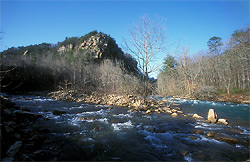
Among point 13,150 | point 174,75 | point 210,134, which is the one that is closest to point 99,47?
point 174,75

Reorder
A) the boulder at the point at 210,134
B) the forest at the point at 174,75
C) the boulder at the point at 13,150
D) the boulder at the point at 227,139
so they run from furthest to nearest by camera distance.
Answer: the forest at the point at 174,75 → the boulder at the point at 210,134 → the boulder at the point at 227,139 → the boulder at the point at 13,150

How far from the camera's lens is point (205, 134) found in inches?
181

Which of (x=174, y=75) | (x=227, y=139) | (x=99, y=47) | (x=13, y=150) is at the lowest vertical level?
(x=227, y=139)

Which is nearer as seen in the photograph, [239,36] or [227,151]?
[227,151]

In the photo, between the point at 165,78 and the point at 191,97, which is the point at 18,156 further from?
the point at 165,78

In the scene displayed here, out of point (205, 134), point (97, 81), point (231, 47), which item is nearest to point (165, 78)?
point (231, 47)

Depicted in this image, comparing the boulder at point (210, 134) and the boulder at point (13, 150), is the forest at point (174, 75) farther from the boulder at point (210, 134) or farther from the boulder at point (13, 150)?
the boulder at point (13, 150)

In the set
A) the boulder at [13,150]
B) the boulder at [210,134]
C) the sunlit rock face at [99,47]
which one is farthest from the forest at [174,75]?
the sunlit rock face at [99,47]

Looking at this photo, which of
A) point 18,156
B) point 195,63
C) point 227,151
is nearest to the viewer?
point 18,156

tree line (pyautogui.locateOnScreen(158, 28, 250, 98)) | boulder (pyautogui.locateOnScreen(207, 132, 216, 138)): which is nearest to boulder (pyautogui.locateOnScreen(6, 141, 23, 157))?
boulder (pyautogui.locateOnScreen(207, 132, 216, 138))

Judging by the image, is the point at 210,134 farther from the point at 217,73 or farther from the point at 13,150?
the point at 217,73

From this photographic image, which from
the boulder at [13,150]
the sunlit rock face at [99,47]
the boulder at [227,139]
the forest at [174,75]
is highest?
the sunlit rock face at [99,47]

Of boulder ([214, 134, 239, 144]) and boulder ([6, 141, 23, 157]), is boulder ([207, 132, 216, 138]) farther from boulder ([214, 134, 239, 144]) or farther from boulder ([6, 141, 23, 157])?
boulder ([6, 141, 23, 157])

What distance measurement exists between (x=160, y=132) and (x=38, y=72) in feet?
106
